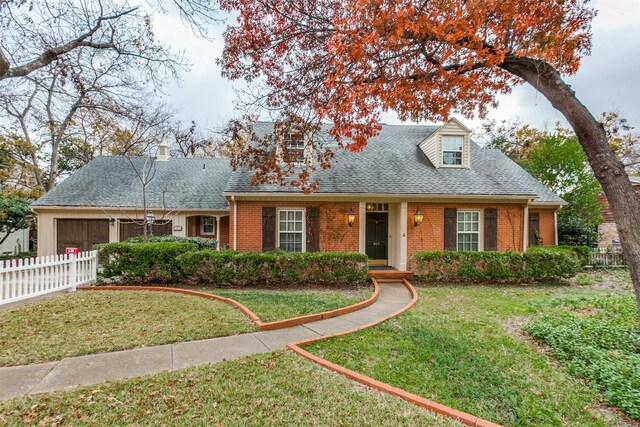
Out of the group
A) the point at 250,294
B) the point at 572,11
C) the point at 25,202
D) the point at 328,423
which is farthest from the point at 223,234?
the point at 572,11

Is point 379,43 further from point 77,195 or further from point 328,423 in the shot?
point 77,195

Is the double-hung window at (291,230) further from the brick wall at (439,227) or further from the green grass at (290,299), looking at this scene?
the brick wall at (439,227)

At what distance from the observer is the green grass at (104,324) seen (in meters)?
4.29

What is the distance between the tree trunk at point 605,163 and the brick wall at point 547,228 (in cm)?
1207

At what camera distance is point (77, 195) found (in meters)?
13.5

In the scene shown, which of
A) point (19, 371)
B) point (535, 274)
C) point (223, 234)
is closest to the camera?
point (19, 371)

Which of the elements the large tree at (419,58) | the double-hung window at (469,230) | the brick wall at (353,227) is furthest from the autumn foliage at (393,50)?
the double-hung window at (469,230)

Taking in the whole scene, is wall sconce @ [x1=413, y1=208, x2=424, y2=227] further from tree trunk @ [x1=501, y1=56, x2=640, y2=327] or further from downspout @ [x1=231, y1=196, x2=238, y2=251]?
tree trunk @ [x1=501, y1=56, x2=640, y2=327]

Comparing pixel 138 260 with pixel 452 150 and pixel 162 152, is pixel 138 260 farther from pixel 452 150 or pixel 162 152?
pixel 452 150

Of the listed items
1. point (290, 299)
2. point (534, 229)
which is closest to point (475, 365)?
point (290, 299)

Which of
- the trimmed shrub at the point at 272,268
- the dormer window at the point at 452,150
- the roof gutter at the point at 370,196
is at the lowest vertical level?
the trimmed shrub at the point at 272,268

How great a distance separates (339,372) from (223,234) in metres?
12.0

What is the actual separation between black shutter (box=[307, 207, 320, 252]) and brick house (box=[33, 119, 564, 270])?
0.04 metres

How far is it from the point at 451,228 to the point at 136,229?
1390cm
